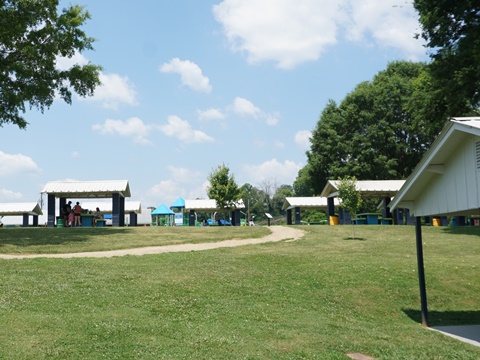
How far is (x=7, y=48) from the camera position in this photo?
25.6m

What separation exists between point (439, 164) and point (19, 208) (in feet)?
172

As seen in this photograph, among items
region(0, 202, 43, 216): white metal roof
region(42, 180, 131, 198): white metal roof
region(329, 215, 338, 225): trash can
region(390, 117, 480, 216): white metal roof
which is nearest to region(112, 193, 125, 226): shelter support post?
region(42, 180, 131, 198): white metal roof

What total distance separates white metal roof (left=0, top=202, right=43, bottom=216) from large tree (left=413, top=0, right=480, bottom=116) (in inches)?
1768

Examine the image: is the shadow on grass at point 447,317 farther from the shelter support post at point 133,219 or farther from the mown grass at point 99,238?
the shelter support post at point 133,219

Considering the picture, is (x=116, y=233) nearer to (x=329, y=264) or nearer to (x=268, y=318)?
(x=329, y=264)

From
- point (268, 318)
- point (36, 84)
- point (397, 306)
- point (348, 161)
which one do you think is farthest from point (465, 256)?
point (348, 161)

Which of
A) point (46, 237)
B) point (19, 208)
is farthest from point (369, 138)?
point (19, 208)

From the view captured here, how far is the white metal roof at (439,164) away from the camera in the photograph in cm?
834

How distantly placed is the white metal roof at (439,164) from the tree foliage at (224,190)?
34981 mm

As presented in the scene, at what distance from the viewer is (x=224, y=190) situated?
45.6 m

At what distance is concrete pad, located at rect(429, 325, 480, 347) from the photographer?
891 cm

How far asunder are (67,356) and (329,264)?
36.9 feet

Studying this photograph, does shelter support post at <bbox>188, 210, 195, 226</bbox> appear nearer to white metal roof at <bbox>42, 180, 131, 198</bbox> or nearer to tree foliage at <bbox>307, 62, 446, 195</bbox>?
white metal roof at <bbox>42, 180, 131, 198</bbox>

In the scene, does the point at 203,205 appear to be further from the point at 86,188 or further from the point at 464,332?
the point at 464,332
